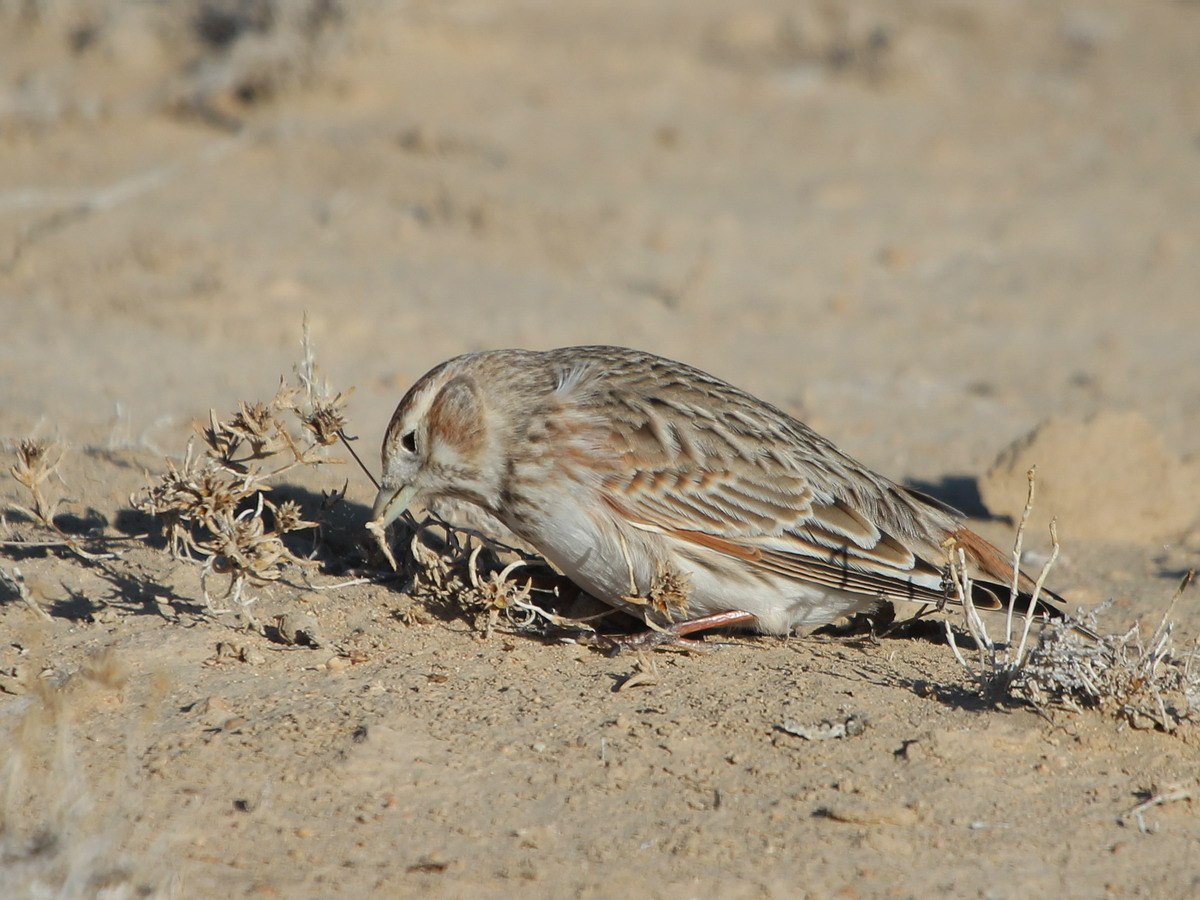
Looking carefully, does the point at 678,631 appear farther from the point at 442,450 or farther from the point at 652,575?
the point at 442,450

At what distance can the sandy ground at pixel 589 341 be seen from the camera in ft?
12.6

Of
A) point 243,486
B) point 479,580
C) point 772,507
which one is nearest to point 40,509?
point 243,486

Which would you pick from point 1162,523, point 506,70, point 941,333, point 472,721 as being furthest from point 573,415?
point 506,70

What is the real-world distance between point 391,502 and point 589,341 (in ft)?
12.3

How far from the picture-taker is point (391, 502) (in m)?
5.21

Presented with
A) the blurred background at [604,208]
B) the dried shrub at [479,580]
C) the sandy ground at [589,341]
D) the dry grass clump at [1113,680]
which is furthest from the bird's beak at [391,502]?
the dry grass clump at [1113,680]

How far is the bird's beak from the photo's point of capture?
17.0 ft

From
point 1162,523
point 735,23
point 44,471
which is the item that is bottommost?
point 1162,523

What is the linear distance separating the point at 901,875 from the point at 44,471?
2.96m

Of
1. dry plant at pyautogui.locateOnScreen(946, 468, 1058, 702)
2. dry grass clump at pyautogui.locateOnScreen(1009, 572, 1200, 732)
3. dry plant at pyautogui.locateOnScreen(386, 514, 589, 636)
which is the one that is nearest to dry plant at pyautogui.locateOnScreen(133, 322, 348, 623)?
dry plant at pyautogui.locateOnScreen(386, 514, 589, 636)

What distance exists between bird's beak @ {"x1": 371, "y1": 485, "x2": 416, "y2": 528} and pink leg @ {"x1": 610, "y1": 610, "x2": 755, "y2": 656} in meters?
0.89

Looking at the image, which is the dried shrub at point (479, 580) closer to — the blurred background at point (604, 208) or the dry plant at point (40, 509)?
the dry plant at point (40, 509)

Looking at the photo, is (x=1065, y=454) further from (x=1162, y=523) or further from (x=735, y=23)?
(x=735, y=23)

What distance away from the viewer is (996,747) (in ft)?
14.1
